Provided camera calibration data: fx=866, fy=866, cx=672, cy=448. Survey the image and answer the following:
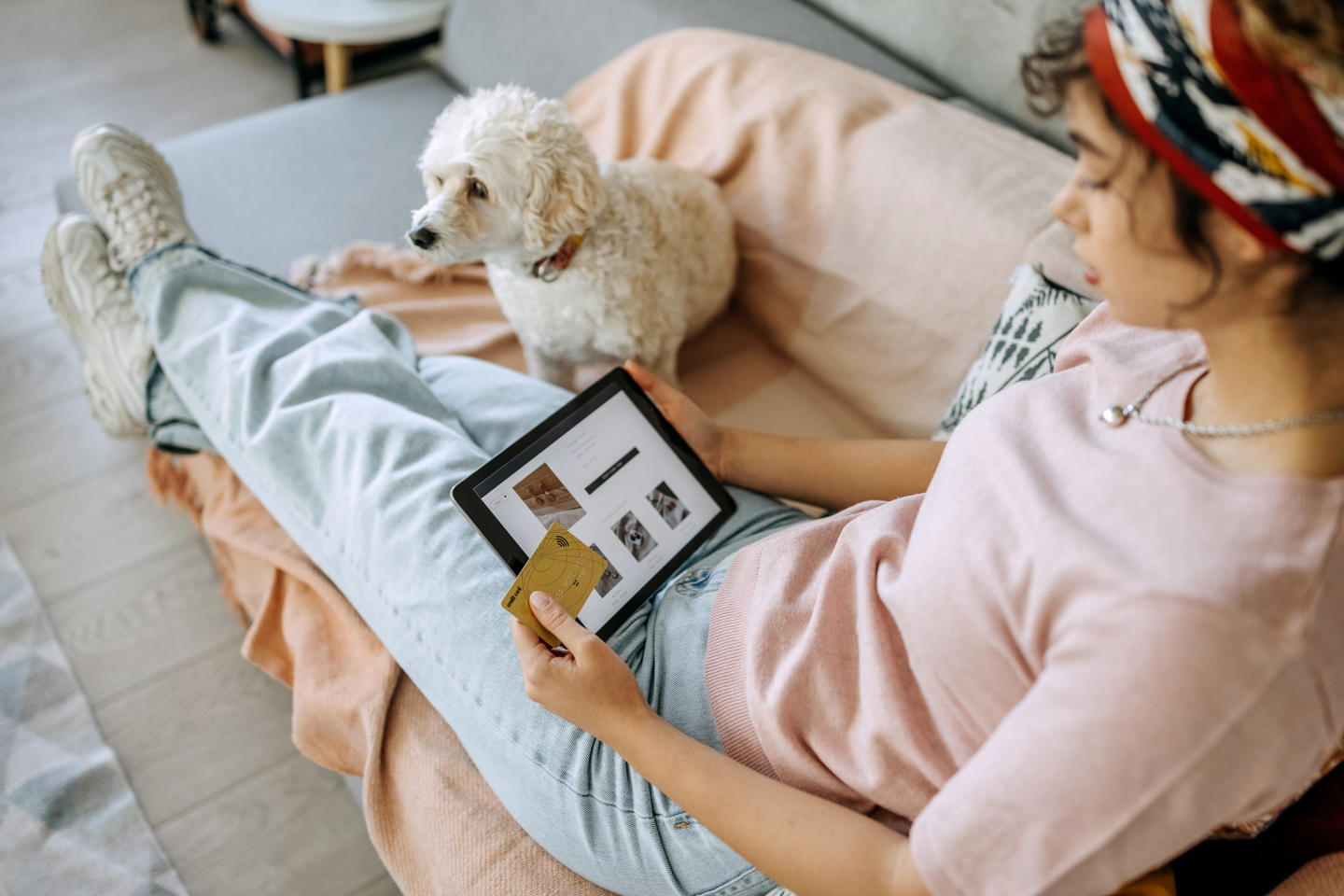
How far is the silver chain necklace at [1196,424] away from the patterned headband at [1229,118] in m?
0.13

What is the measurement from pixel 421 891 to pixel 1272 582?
91cm

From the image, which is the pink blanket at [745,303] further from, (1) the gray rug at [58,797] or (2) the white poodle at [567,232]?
(1) the gray rug at [58,797]

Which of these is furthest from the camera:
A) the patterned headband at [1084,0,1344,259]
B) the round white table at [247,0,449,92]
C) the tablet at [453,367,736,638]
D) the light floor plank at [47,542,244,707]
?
the round white table at [247,0,449,92]

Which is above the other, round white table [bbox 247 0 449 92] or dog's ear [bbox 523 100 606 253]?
dog's ear [bbox 523 100 606 253]

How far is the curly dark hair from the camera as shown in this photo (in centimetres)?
51

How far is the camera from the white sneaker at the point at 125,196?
131 centimetres

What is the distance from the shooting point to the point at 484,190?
1233 mm

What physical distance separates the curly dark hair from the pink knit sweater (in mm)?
112

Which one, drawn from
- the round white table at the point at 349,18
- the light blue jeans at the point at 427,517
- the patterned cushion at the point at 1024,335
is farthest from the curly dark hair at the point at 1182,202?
the round white table at the point at 349,18

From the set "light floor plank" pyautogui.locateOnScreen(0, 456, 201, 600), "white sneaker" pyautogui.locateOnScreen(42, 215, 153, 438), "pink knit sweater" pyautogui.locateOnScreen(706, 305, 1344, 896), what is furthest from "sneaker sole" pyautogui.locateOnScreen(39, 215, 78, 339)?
"pink knit sweater" pyautogui.locateOnScreen(706, 305, 1344, 896)

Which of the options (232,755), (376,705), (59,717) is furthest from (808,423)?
(59,717)

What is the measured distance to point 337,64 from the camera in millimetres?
2336

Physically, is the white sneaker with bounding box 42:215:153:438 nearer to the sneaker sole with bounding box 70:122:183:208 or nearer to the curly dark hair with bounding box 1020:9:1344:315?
the sneaker sole with bounding box 70:122:183:208

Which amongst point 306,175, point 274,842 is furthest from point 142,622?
point 306,175
